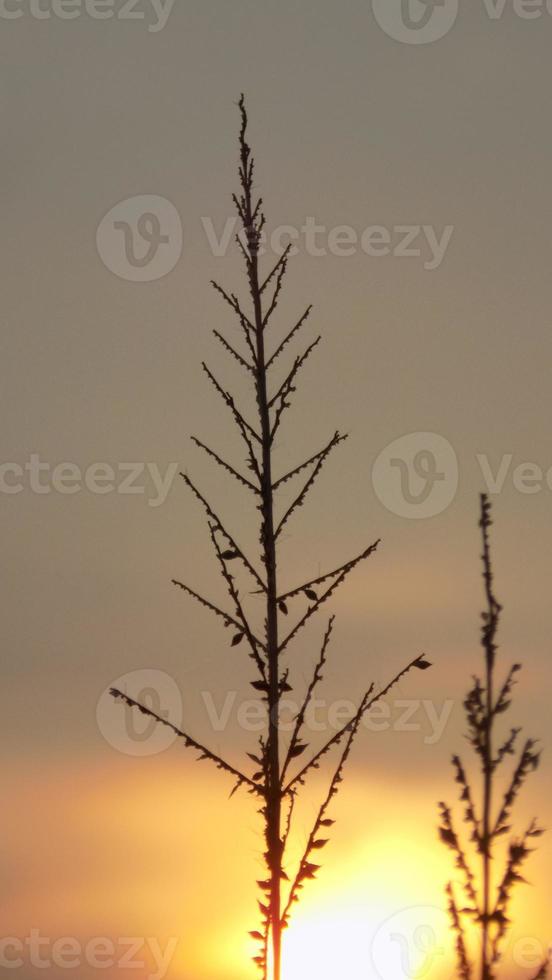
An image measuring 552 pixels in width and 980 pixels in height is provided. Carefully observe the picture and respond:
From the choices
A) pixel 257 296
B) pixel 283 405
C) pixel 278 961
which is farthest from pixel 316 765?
pixel 257 296

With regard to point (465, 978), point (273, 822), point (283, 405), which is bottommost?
point (465, 978)

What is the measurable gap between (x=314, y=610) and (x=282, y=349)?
2.49m

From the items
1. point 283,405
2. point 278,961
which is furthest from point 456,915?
point 283,405

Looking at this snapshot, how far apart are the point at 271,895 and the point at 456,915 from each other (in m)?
1.55

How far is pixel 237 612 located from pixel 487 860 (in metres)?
2.93

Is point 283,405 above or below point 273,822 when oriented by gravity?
above

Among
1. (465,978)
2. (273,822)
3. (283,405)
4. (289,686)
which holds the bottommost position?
(465,978)

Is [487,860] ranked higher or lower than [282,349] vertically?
lower

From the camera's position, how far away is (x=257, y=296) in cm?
1859

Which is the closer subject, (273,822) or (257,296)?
(273,822)

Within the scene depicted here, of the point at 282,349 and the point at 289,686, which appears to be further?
the point at 282,349

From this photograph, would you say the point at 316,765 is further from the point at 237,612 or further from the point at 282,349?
the point at 282,349

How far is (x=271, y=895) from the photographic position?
16969 millimetres

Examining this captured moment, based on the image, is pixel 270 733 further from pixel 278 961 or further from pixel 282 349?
pixel 282 349
